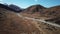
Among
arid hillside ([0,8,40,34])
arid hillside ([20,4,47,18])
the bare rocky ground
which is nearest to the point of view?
arid hillside ([0,8,40,34])

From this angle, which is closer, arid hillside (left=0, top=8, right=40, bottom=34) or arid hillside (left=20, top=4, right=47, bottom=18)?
arid hillside (left=0, top=8, right=40, bottom=34)

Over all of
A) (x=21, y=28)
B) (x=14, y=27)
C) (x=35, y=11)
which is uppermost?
(x=14, y=27)

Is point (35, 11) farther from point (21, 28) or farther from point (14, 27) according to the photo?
point (14, 27)

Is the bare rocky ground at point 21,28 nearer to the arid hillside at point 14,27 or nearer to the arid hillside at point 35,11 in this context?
the arid hillside at point 14,27

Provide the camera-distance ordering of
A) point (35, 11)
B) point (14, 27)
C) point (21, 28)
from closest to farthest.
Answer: point (14, 27), point (21, 28), point (35, 11)

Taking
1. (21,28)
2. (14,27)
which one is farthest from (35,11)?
(14,27)

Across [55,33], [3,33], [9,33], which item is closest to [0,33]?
[3,33]

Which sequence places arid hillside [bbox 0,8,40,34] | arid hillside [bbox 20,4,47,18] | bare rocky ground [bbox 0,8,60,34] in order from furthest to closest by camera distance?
1. arid hillside [bbox 20,4,47,18]
2. bare rocky ground [bbox 0,8,60,34]
3. arid hillside [bbox 0,8,40,34]

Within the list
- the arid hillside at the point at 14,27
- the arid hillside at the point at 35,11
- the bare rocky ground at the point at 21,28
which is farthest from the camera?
the arid hillside at the point at 35,11

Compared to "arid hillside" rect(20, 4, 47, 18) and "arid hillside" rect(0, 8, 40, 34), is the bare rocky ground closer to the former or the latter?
"arid hillside" rect(0, 8, 40, 34)

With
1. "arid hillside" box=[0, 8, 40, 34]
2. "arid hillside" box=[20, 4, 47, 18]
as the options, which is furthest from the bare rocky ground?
"arid hillside" box=[20, 4, 47, 18]

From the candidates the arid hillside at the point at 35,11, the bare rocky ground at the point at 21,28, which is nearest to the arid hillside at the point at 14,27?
the bare rocky ground at the point at 21,28

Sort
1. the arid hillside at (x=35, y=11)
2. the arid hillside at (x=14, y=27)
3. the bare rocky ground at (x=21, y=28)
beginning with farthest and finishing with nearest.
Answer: the arid hillside at (x=35, y=11) < the bare rocky ground at (x=21, y=28) < the arid hillside at (x=14, y=27)
